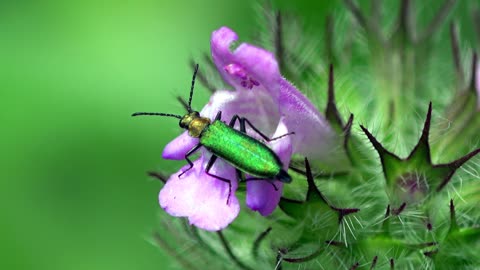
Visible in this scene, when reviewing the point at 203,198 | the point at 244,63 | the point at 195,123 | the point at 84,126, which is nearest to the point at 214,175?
the point at 203,198

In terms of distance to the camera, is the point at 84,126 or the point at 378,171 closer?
the point at 378,171

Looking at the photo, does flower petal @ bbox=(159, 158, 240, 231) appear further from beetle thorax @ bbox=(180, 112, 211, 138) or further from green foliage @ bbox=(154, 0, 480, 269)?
green foliage @ bbox=(154, 0, 480, 269)

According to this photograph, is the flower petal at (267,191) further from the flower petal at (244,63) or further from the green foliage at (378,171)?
the flower petal at (244,63)

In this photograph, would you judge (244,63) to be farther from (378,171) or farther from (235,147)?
(378,171)

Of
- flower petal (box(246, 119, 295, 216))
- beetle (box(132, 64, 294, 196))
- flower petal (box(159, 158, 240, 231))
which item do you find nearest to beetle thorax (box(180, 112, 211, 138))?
beetle (box(132, 64, 294, 196))

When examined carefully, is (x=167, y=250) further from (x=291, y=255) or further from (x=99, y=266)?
(x=99, y=266)

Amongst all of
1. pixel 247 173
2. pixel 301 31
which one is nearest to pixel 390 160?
pixel 247 173
